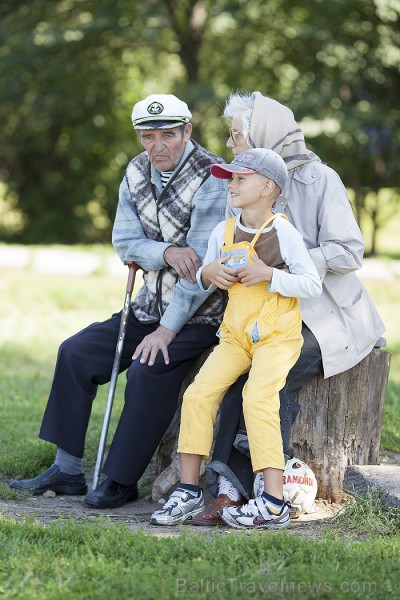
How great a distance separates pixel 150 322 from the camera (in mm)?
4816

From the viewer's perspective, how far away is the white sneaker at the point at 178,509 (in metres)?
4.05

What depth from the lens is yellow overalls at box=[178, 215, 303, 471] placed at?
398 cm

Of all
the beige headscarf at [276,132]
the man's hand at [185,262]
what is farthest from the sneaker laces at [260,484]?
the beige headscarf at [276,132]

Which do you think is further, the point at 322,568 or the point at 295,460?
the point at 295,460

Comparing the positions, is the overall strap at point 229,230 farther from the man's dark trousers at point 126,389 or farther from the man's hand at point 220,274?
the man's dark trousers at point 126,389

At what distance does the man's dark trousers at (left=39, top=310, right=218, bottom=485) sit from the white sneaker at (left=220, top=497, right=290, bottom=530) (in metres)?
0.68

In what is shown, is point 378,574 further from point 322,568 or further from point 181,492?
point 181,492

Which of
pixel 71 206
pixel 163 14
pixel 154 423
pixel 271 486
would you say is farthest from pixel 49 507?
pixel 71 206

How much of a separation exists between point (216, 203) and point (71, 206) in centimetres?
1420

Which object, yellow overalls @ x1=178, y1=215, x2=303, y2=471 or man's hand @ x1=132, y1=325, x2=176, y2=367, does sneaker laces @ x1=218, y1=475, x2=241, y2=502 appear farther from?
man's hand @ x1=132, y1=325, x2=176, y2=367

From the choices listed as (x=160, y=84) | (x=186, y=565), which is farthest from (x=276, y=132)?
(x=160, y=84)

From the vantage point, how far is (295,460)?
4375 mm

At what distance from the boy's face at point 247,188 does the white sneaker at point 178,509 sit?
1.22 metres

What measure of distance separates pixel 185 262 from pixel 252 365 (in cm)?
72
